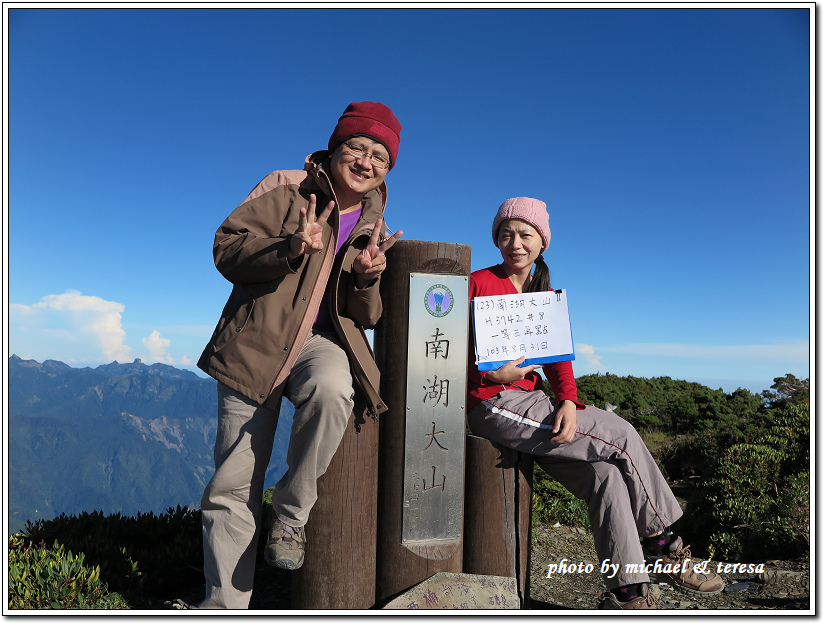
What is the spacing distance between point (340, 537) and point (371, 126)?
233cm

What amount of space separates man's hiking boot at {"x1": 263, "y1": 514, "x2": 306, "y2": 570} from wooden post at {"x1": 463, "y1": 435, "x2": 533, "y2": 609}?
103 centimetres

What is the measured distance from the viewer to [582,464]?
10.7 feet

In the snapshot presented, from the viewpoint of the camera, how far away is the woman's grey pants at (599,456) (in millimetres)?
3148

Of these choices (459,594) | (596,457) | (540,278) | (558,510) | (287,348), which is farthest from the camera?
(558,510)

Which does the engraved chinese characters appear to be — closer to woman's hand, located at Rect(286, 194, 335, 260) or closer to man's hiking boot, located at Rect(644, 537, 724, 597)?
woman's hand, located at Rect(286, 194, 335, 260)

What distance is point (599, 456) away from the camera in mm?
3197

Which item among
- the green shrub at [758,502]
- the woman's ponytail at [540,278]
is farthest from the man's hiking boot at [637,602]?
the green shrub at [758,502]

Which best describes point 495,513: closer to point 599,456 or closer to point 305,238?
point 599,456

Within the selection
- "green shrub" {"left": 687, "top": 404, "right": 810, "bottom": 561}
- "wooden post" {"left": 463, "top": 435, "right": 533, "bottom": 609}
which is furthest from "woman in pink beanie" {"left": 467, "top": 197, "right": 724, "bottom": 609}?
"green shrub" {"left": 687, "top": 404, "right": 810, "bottom": 561}

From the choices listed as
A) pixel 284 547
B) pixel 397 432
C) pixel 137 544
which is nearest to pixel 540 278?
pixel 397 432

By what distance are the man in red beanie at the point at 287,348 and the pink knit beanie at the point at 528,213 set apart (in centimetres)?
85
